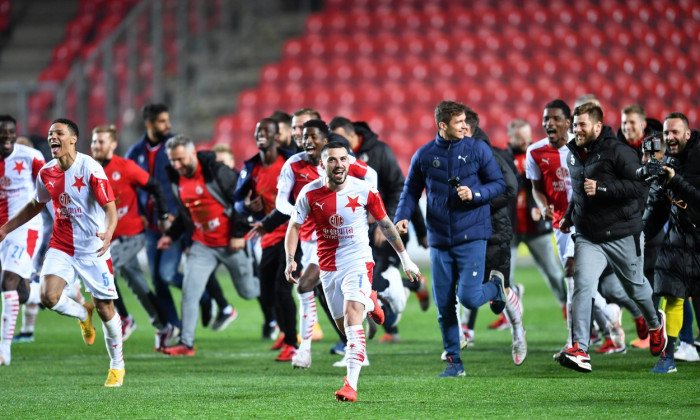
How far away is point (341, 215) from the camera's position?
744 centimetres

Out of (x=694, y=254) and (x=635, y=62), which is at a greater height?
(x=635, y=62)

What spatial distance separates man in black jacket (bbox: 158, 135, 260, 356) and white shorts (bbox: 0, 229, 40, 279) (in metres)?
1.48

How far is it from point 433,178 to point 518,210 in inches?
135

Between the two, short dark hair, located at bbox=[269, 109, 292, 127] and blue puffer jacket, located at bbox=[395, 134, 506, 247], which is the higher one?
short dark hair, located at bbox=[269, 109, 292, 127]

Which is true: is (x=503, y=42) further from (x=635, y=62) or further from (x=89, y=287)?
(x=89, y=287)

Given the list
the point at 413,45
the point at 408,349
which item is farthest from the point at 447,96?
the point at 408,349

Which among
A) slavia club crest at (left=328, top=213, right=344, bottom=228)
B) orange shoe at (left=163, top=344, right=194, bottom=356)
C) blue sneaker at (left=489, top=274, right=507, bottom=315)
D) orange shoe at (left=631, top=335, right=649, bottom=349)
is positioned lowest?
orange shoe at (left=631, top=335, right=649, bottom=349)

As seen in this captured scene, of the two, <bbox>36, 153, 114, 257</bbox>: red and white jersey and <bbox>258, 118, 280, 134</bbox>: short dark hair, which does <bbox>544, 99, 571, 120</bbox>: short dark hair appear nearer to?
<bbox>258, 118, 280, 134</bbox>: short dark hair

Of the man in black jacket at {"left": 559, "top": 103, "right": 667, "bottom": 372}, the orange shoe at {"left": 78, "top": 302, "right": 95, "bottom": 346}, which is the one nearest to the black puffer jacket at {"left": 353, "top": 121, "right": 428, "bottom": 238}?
the man in black jacket at {"left": 559, "top": 103, "right": 667, "bottom": 372}

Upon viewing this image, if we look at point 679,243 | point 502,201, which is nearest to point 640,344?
point 679,243

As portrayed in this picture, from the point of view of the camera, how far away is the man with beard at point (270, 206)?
9594 millimetres

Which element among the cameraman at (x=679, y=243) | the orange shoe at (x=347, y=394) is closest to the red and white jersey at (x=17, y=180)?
the orange shoe at (x=347, y=394)

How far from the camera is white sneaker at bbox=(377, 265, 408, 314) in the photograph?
31.8ft

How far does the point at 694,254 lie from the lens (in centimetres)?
806
